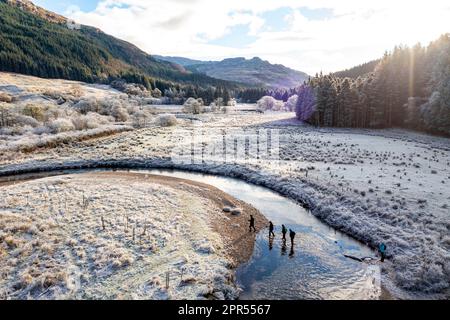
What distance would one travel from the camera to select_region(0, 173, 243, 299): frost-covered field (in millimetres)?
16297

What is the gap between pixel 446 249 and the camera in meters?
19.7

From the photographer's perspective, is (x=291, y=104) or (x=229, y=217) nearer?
(x=229, y=217)

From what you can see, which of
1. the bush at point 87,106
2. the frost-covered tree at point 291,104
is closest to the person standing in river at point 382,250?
the bush at point 87,106

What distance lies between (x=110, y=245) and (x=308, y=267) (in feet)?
44.5

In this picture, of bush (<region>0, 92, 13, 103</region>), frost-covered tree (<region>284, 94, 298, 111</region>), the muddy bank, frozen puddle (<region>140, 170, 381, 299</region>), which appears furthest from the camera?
frost-covered tree (<region>284, 94, 298, 111</region>)

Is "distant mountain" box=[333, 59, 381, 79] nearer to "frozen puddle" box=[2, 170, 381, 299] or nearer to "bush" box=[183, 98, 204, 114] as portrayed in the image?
"bush" box=[183, 98, 204, 114]

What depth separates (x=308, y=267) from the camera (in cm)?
1919

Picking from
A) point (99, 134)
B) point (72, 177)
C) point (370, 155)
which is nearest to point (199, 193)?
point (72, 177)

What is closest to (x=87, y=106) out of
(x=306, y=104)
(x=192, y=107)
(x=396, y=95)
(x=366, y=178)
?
(x=192, y=107)

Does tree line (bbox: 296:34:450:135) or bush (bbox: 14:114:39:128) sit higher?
tree line (bbox: 296:34:450:135)

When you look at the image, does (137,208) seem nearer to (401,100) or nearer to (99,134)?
(99,134)

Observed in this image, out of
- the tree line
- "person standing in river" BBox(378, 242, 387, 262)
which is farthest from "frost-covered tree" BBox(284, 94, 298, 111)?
"person standing in river" BBox(378, 242, 387, 262)

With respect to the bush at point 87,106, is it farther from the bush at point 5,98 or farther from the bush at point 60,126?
the bush at point 60,126

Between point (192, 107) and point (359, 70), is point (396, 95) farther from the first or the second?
point (359, 70)
